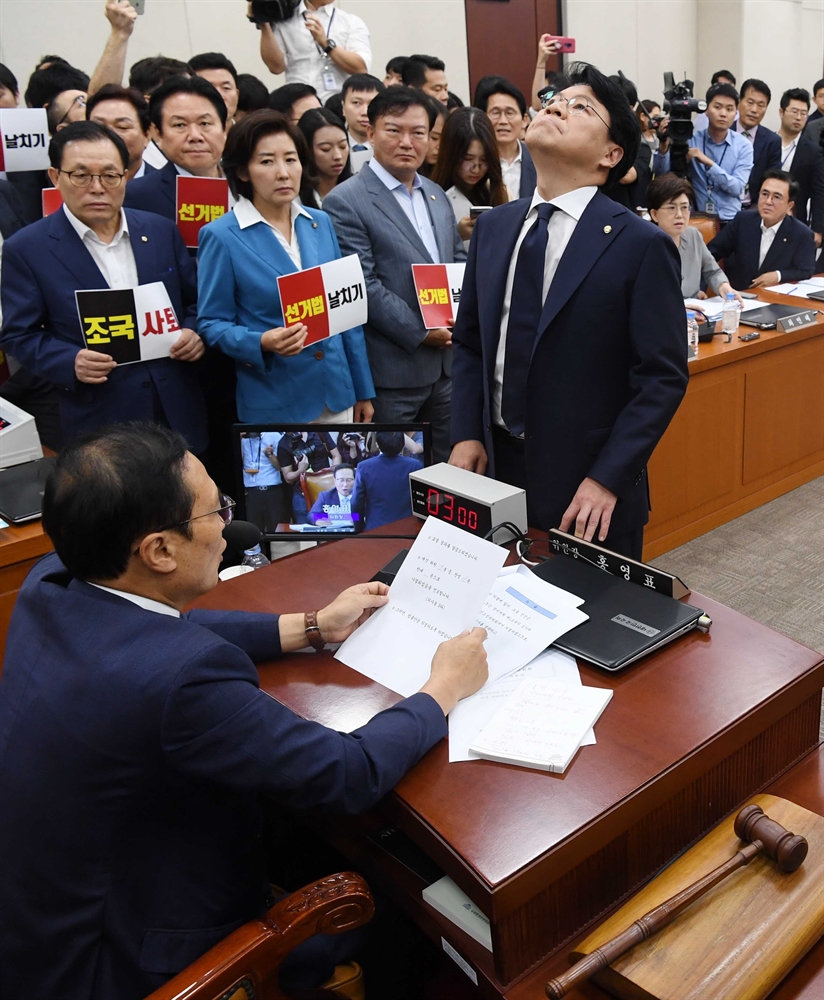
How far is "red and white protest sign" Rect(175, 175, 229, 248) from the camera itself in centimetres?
273

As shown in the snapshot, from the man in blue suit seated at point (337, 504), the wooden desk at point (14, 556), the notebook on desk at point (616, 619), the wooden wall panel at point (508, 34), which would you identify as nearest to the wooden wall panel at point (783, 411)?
the man in blue suit seated at point (337, 504)

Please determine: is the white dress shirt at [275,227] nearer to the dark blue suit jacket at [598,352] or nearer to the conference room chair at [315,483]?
the dark blue suit jacket at [598,352]

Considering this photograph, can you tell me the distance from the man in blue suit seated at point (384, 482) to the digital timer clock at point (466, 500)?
0.07m

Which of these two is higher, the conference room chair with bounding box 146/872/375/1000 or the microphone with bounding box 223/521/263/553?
the microphone with bounding box 223/521/263/553

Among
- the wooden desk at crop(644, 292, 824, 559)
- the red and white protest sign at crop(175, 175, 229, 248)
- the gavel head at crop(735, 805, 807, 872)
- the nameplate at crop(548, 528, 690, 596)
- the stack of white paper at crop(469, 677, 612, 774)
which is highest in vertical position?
the red and white protest sign at crop(175, 175, 229, 248)

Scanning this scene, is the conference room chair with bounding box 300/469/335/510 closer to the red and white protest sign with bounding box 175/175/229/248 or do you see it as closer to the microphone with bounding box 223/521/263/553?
the microphone with bounding box 223/521/263/553

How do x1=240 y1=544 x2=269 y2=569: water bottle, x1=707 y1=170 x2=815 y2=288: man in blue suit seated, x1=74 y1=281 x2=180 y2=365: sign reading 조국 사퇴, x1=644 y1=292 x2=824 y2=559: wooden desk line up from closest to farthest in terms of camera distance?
x1=240 y1=544 x2=269 y2=569: water bottle, x1=74 y1=281 x2=180 y2=365: sign reading 조국 사퇴, x1=644 y1=292 x2=824 y2=559: wooden desk, x1=707 y1=170 x2=815 y2=288: man in blue suit seated

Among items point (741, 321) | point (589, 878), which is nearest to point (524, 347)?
point (589, 878)

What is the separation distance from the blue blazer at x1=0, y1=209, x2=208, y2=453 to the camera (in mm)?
2219

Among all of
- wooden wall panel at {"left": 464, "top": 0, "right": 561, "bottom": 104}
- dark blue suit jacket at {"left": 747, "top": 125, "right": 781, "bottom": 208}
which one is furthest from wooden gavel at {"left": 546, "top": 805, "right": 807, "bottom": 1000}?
wooden wall panel at {"left": 464, "top": 0, "right": 561, "bottom": 104}

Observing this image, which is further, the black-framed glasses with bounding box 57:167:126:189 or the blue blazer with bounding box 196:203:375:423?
the blue blazer with bounding box 196:203:375:423

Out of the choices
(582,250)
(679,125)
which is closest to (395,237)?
(582,250)

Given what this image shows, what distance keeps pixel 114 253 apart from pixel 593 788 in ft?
6.88

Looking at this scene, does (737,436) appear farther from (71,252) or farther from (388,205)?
(71,252)
